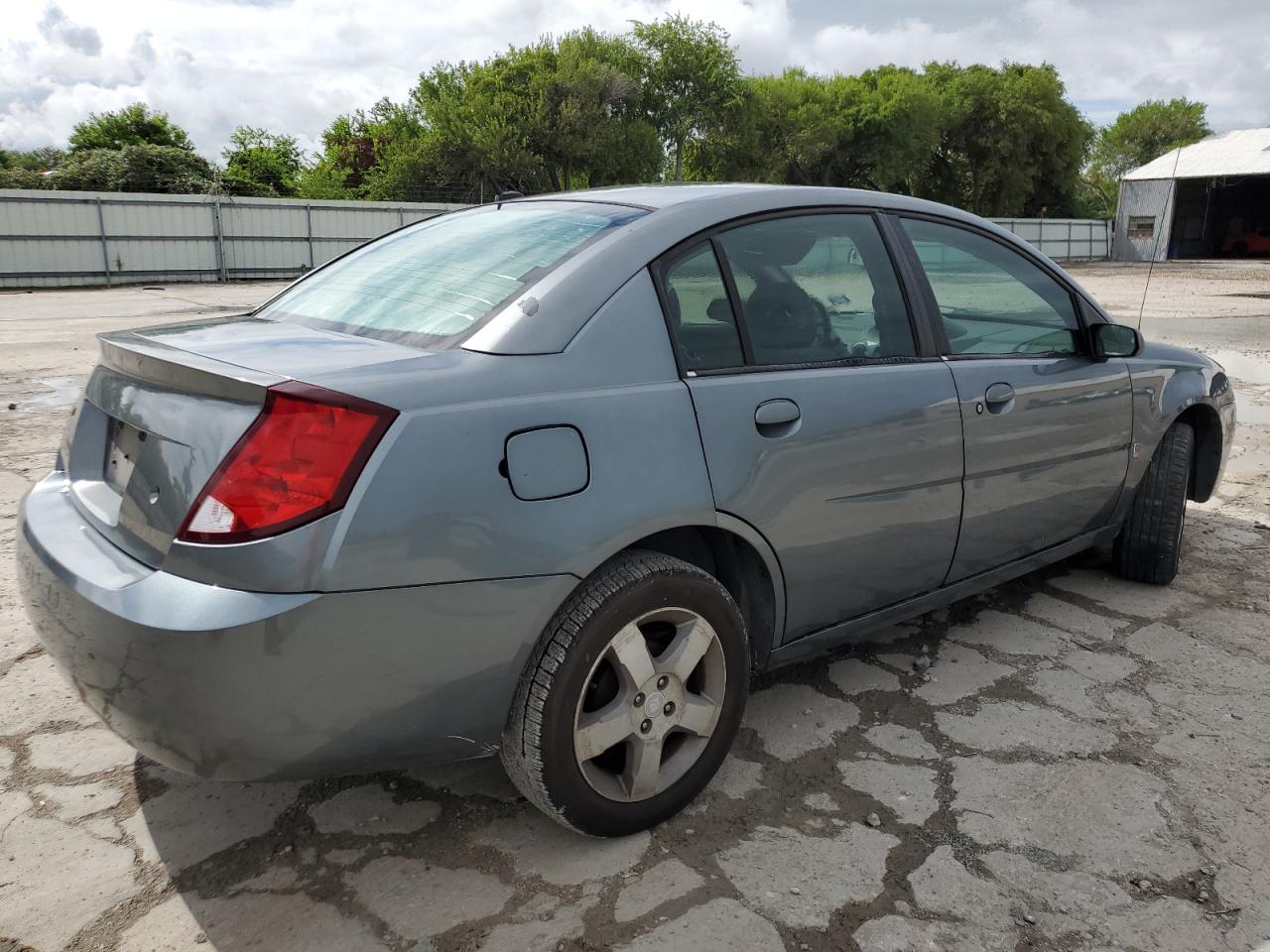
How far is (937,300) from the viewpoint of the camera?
3.01 m

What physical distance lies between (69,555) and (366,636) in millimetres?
744

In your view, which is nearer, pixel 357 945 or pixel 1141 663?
pixel 357 945

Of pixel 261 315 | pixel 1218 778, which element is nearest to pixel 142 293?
pixel 261 315

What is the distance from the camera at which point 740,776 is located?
2.60 m

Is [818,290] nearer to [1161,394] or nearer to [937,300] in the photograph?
[937,300]

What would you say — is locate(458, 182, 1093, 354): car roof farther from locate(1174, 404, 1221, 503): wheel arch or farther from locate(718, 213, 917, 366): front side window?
locate(1174, 404, 1221, 503): wheel arch

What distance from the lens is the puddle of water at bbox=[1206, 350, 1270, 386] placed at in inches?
366

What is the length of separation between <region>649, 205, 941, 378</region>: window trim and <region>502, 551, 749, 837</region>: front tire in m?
0.53

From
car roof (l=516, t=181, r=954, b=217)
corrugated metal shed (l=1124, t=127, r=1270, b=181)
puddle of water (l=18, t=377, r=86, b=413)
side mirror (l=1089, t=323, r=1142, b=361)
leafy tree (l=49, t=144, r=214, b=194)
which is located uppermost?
corrugated metal shed (l=1124, t=127, r=1270, b=181)

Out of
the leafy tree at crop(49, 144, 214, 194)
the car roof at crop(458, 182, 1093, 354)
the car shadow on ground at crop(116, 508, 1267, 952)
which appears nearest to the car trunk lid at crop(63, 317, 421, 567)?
the car roof at crop(458, 182, 1093, 354)

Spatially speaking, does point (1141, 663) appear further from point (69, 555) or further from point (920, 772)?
point (69, 555)

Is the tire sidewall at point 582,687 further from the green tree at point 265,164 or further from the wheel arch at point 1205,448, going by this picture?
the green tree at point 265,164

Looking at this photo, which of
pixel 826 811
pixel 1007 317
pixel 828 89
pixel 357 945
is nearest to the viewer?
pixel 357 945

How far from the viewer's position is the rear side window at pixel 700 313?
92.9 inches
